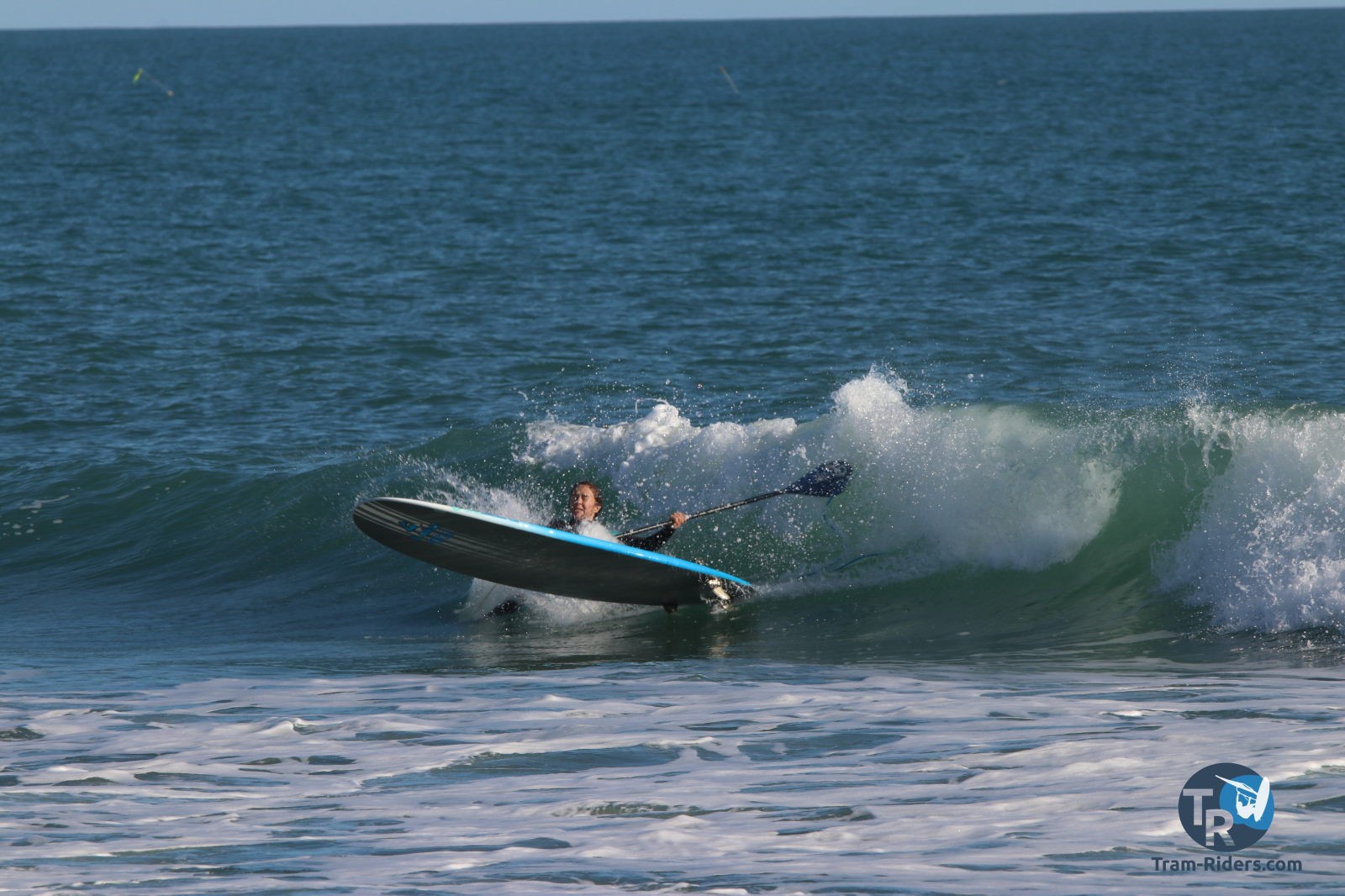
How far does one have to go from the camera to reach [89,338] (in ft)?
68.3

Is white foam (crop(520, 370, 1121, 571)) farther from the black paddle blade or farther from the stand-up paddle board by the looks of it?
the stand-up paddle board

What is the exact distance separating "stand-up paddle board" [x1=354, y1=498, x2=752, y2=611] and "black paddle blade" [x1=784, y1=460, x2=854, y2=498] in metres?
1.15

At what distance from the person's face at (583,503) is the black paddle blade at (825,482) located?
1.68 meters

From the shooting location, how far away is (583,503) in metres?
11.3

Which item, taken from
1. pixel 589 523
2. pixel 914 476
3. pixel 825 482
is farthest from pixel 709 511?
pixel 914 476

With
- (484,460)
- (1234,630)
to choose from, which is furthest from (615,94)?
(1234,630)

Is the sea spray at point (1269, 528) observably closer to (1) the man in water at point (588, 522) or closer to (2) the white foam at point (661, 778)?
(2) the white foam at point (661, 778)

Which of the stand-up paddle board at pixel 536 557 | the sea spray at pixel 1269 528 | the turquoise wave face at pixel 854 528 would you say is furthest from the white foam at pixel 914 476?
the stand-up paddle board at pixel 536 557

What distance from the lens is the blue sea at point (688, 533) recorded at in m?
6.69

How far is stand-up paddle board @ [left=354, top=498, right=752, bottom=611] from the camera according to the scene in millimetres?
10570

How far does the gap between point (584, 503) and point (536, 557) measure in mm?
717

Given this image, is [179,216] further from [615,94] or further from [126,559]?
[615,94]

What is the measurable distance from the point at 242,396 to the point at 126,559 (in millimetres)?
4642

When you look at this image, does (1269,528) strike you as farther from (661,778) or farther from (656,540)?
(661,778)
